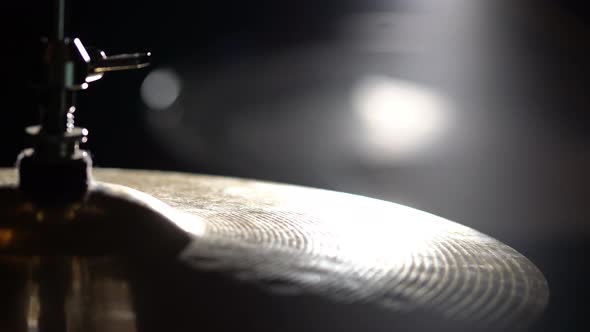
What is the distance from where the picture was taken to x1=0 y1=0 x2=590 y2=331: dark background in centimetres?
250

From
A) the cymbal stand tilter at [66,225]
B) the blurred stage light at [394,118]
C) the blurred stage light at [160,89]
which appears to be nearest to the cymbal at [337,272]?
the cymbal stand tilter at [66,225]

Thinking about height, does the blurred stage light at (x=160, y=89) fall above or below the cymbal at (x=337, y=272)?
above

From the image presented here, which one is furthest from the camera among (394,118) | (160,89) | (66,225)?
(394,118)

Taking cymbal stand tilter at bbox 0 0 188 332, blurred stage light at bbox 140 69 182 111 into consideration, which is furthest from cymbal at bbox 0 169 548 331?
blurred stage light at bbox 140 69 182 111

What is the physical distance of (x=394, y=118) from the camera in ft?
8.77

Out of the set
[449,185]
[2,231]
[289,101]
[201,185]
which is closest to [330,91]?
[289,101]

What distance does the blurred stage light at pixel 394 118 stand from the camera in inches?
105

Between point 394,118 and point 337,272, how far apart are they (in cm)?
212

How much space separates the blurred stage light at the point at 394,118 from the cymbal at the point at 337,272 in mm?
Answer: 1843

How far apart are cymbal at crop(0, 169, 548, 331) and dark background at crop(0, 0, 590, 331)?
173 centimetres

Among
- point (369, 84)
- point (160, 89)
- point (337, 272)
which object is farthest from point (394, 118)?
point (337, 272)

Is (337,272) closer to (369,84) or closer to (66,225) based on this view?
(66,225)

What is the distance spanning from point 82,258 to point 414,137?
88.0 inches

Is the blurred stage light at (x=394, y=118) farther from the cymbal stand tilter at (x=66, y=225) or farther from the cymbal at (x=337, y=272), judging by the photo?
the cymbal stand tilter at (x=66, y=225)
